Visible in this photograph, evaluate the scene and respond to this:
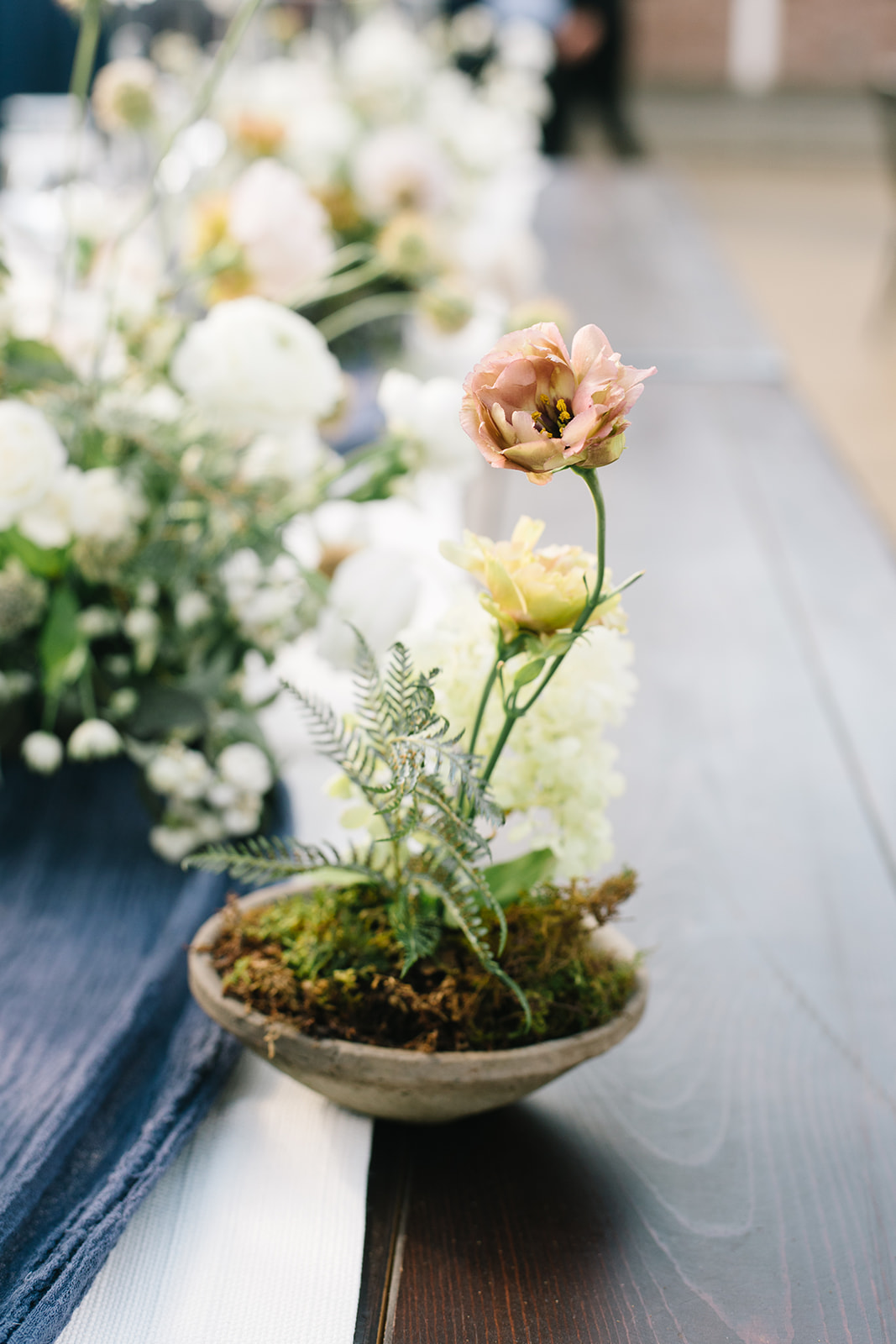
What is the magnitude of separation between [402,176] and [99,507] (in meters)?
1.16

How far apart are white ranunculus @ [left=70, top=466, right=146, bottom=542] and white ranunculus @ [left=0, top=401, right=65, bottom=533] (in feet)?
0.16

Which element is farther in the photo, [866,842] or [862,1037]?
[866,842]

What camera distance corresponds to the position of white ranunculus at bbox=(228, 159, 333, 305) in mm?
974

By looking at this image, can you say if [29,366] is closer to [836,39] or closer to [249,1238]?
[249,1238]

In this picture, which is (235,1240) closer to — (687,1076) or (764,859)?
(687,1076)

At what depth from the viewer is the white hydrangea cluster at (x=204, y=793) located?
0.74 metres

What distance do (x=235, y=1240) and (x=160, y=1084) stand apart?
11 cm

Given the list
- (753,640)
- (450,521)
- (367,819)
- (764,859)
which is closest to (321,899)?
(367,819)

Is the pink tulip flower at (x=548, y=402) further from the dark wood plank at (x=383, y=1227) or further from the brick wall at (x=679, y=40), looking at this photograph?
the brick wall at (x=679, y=40)

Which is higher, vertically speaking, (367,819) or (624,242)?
(367,819)

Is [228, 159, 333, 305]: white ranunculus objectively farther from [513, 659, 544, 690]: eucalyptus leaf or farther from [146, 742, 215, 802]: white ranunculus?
[513, 659, 544, 690]: eucalyptus leaf

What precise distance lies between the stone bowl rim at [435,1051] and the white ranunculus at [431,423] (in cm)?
39

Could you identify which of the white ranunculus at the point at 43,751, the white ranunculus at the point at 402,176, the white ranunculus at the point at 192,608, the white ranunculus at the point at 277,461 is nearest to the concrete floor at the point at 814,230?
the white ranunculus at the point at 402,176

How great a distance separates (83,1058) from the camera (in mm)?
607
